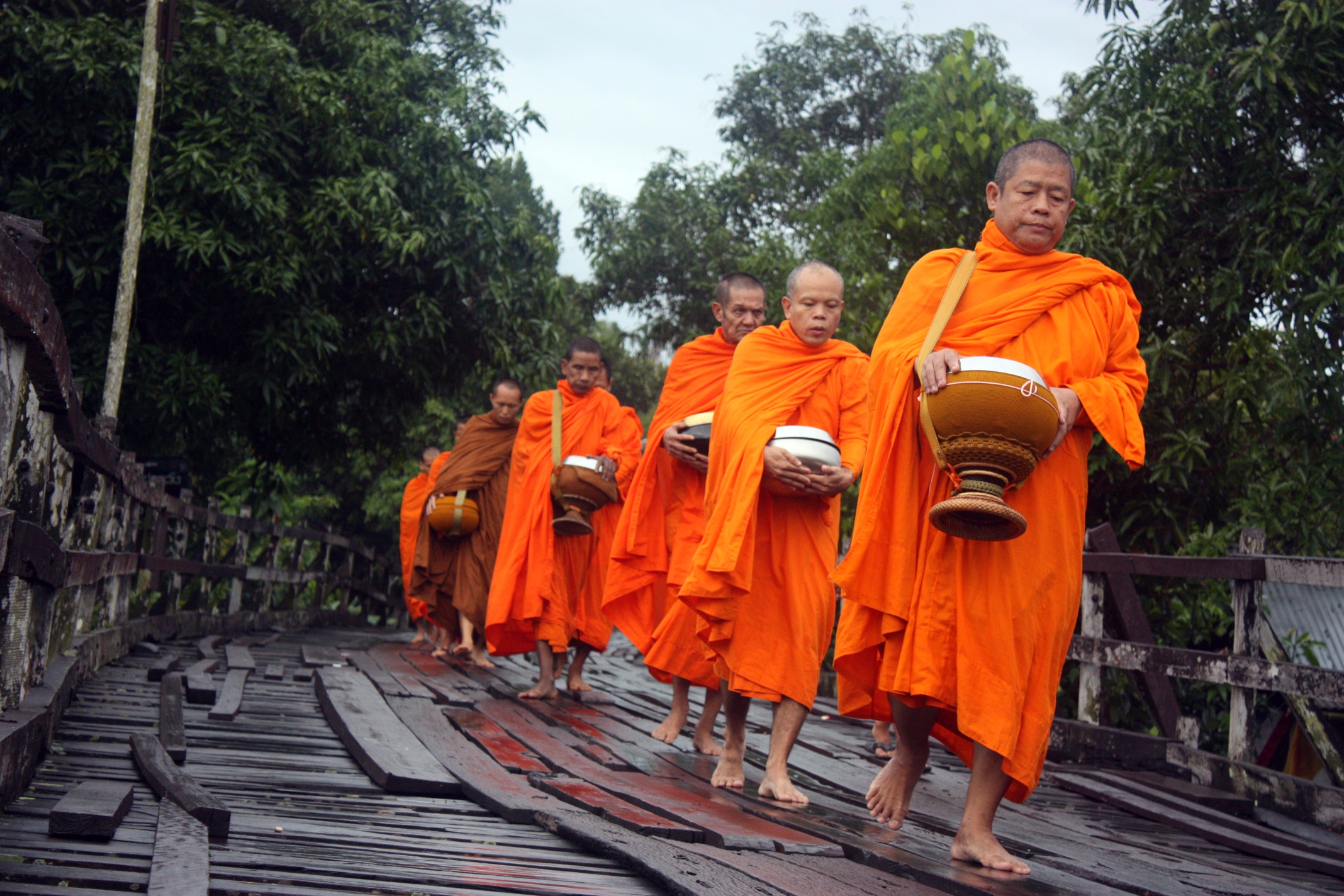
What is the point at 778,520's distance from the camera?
455cm

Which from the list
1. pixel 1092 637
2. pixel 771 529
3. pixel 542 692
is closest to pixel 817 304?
pixel 771 529

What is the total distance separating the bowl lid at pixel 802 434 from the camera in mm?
4359

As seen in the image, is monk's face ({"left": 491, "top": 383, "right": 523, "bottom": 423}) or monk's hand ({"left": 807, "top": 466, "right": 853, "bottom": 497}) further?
monk's face ({"left": 491, "top": 383, "right": 523, "bottom": 423})

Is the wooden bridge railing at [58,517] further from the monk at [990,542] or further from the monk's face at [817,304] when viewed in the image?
the monk's face at [817,304]

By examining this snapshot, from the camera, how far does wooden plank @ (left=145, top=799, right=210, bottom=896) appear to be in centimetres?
215

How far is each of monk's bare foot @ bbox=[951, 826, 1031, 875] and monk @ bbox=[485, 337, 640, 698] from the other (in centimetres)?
400

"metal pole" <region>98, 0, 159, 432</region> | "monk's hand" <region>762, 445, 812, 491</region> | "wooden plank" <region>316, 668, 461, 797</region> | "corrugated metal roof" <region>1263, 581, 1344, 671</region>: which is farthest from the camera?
"metal pole" <region>98, 0, 159, 432</region>

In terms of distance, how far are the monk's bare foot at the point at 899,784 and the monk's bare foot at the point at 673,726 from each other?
2.08m

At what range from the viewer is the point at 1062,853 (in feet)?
11.9

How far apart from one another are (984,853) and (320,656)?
6.13 m

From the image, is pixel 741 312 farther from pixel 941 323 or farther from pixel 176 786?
pixel 176 786

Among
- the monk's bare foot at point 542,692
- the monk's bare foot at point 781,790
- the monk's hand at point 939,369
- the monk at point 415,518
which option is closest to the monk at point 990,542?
the monk's hand at point 939,369

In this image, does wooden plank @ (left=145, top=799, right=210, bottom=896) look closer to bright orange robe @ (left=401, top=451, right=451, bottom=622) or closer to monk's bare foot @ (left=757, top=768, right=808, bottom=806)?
monk's bare foot @ (left=757, top=768, right=808, bottom=806)

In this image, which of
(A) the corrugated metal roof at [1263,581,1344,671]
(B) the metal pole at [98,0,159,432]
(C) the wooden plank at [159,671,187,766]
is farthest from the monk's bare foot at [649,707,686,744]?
(B) the metal pole at [98,0,159,432]
